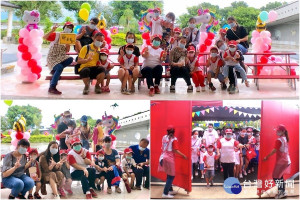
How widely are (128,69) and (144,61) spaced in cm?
27

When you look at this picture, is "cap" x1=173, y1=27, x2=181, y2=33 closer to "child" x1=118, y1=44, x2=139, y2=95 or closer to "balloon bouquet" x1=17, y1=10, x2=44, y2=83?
"child" x1=118, y1=44, x2=139, y2=95

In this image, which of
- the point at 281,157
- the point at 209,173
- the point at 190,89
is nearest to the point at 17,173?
the point at 209,173

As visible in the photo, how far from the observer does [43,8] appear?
705 cm

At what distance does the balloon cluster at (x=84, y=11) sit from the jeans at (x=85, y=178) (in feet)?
8.28

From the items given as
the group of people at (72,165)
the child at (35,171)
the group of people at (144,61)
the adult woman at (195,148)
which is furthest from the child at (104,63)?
the adult woman at (195,148)

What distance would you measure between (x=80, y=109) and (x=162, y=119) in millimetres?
1089

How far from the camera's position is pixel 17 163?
562 centimetres

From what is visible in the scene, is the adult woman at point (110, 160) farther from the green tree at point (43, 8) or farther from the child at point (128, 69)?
the green tree at point (43, 8)

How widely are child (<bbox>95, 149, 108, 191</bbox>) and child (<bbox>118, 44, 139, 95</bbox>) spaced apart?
37.6 inches

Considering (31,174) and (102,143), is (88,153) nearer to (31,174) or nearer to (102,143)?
(102,143)

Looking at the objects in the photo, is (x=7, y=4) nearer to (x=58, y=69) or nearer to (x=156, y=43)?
(x=58, y=69)

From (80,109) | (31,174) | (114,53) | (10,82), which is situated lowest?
(31,174)

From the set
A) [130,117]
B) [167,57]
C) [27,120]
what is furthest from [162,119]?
[27,120]

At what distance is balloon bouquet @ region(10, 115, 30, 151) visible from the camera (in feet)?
18.9
